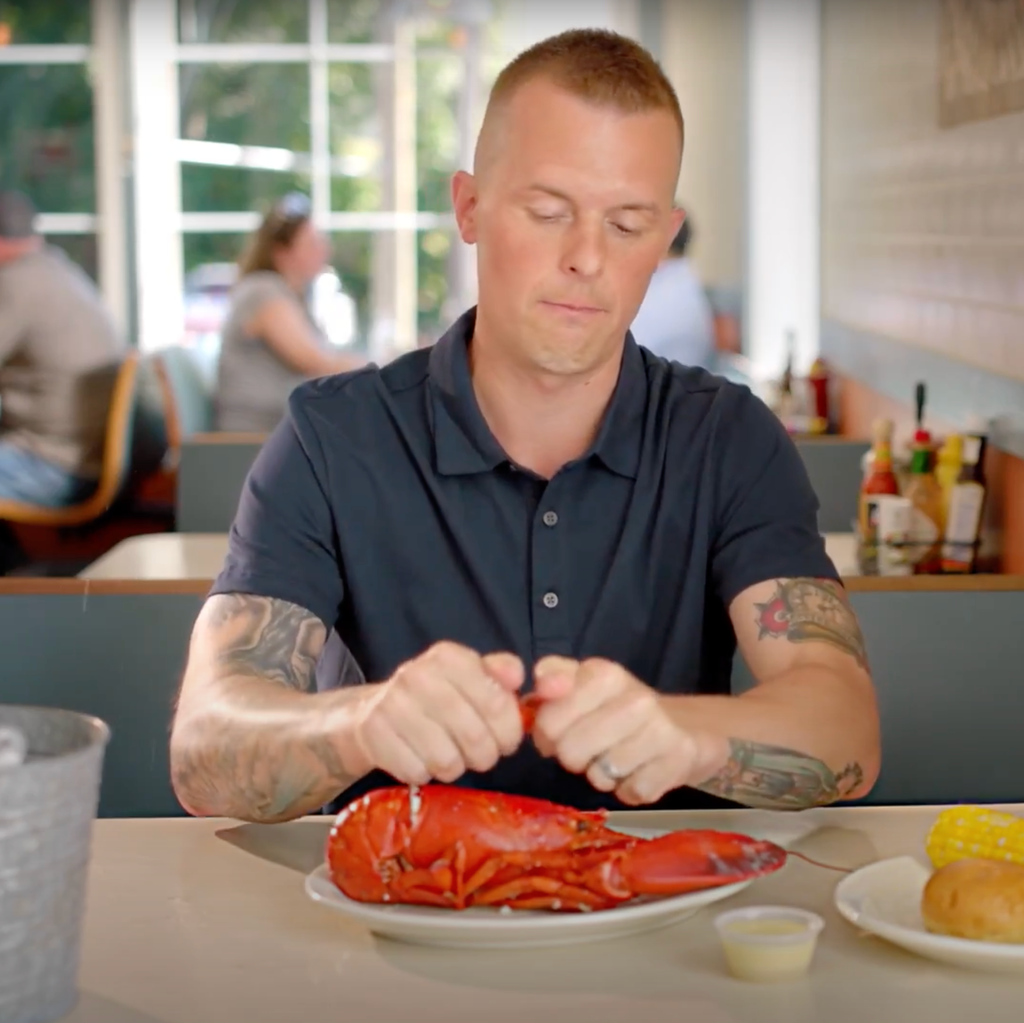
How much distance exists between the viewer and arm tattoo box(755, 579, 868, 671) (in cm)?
151

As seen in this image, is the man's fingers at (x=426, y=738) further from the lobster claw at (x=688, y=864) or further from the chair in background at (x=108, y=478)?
the chair in background at (x=108, y=478)

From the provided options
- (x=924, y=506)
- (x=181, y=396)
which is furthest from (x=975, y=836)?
(x=181, y=396)

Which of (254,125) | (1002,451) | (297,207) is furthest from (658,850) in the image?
Answer: (254,125)

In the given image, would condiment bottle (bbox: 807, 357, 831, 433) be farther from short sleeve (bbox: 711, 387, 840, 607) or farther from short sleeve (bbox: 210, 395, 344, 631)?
short sleeve (bbox: 210, 395, 344, 631)

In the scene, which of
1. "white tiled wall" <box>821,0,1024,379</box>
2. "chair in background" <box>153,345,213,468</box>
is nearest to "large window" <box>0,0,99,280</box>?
"chair in background" <box>153,345,213,468</box>

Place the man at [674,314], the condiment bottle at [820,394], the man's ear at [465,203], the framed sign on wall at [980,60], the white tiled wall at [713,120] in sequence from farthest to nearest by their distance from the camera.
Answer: the white tiled wall at [713,120] < the man at [674,314] < the condiment bottle at [820,394] < the framed sign on wall at [980,60] < the man's ear at [465,203]

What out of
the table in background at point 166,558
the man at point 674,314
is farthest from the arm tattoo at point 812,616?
the man at point 674,314

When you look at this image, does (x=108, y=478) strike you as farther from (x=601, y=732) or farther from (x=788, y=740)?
(x=601, y=732)

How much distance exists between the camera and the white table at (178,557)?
97.1 inches

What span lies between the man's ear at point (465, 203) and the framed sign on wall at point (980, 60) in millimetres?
864

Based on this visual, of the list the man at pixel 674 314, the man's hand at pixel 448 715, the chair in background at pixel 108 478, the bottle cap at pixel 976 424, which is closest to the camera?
the man's hand at pixel 448 715

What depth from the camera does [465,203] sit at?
1.70 m

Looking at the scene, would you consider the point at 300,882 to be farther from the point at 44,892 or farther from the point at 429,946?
the point at 44,892

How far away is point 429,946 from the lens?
3.49ft
